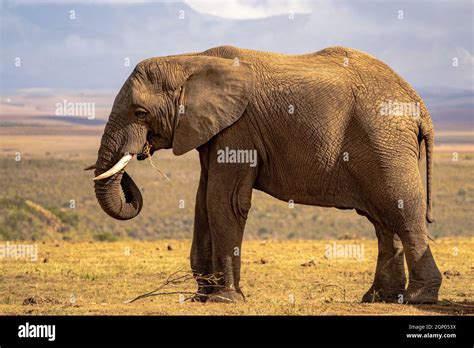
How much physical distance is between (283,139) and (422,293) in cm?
266

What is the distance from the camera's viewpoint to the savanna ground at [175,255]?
1617 centimetres

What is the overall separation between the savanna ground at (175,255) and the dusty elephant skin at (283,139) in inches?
40.2

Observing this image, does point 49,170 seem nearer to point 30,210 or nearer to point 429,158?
point 30,210

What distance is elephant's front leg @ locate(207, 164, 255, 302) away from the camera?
15.9 metres

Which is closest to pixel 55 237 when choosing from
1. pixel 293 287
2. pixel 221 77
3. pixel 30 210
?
pixel 30 210

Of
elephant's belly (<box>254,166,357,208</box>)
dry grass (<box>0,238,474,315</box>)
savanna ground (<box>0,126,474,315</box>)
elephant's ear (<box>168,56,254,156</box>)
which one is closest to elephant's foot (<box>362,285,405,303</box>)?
savanna ground (<box>0,126,474,315</box>)

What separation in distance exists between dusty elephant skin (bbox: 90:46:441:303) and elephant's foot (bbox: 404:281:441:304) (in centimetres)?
1

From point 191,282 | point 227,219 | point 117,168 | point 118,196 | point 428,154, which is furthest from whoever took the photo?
point 191,282

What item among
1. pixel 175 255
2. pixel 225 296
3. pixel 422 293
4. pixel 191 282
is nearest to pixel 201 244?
pixel 225 296

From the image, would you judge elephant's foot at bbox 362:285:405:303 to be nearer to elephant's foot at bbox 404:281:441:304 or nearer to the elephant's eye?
elephant's foot at bbox 404:281:441:304

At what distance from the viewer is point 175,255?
24.8 metres

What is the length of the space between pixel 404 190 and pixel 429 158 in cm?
75

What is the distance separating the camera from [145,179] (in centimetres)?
5697

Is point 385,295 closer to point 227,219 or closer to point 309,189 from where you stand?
point 309,189
